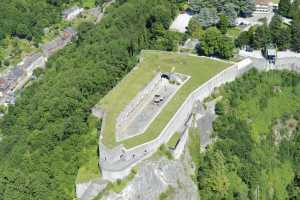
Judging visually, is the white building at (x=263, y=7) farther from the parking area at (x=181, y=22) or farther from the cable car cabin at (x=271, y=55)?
the cable car cabin at (x=271, y=55)

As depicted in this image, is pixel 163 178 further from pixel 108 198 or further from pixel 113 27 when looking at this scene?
pixel 113 27

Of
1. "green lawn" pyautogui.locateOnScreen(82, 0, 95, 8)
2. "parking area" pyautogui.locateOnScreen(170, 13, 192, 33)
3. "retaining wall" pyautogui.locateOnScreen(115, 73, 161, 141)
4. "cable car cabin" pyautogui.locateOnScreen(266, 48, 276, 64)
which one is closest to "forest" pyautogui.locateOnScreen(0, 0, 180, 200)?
"parking area" pyautogui.locateOnScreen(170, 13, 192, 33)

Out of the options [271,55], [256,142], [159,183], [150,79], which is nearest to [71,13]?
[150,79]

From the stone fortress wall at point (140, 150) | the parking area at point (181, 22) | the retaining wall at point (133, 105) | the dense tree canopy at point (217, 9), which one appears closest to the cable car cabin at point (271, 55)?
the dense tree canopy at point (217, 9)

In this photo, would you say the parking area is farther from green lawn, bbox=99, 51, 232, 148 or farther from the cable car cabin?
the cable car cabin

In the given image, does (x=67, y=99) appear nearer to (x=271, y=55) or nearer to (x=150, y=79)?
(x=150, y=79)

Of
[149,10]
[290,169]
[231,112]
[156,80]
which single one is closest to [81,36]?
[149,10]
